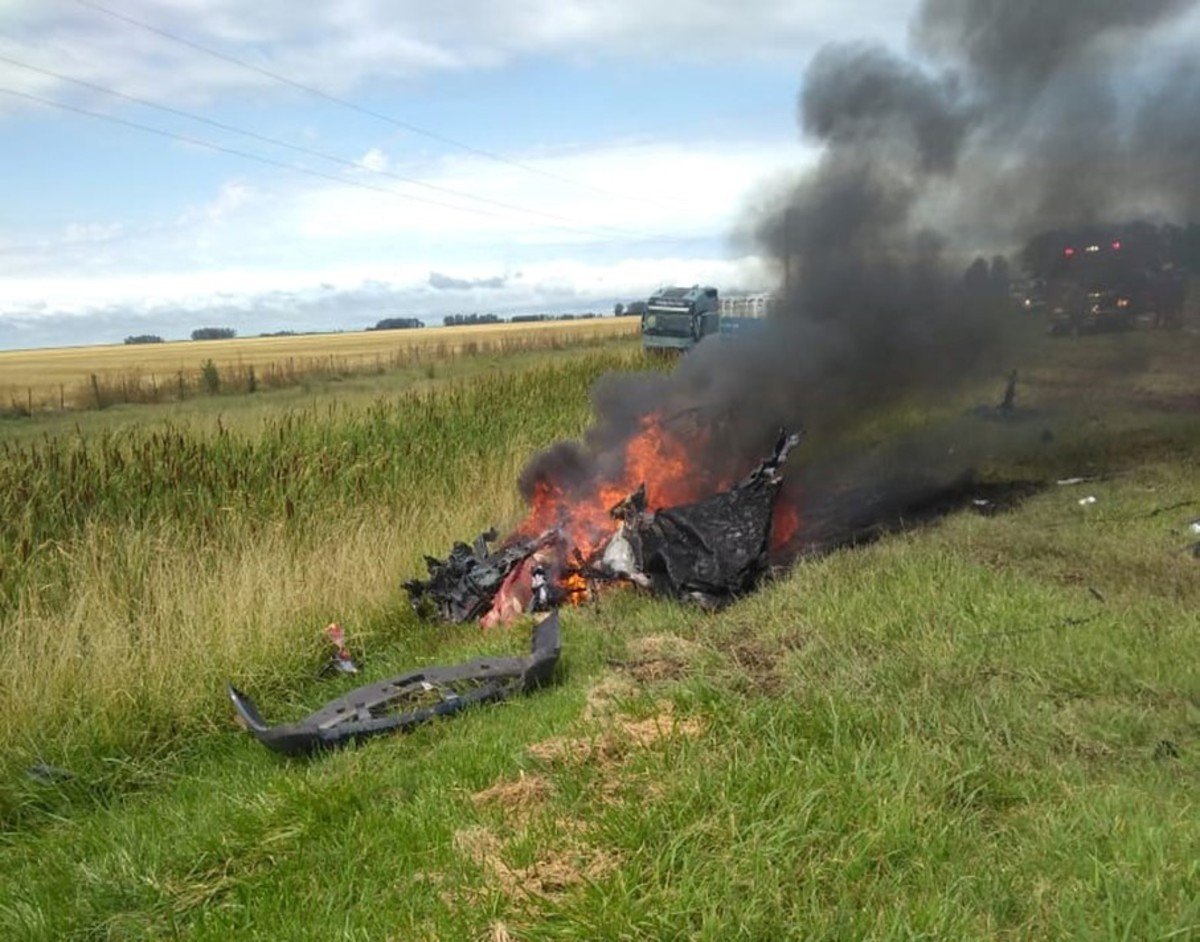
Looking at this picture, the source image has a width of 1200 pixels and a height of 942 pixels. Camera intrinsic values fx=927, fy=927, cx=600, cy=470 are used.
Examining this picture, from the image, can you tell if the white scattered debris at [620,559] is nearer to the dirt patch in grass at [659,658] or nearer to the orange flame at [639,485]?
the orange flame at [639,485]

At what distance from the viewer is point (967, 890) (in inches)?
113

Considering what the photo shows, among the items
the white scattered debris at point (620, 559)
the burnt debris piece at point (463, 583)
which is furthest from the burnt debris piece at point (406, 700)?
the burnt debris piece at point (463, 583)

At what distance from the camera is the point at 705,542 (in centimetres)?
699

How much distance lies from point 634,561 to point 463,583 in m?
1.51

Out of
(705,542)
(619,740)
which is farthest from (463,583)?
(619,740)

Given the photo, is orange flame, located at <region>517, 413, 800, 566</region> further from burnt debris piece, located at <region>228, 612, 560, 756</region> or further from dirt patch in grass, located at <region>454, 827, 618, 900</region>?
dirt patch in grass, located at <region>454, 827, 618, 900</region>

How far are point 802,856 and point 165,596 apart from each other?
5.52m

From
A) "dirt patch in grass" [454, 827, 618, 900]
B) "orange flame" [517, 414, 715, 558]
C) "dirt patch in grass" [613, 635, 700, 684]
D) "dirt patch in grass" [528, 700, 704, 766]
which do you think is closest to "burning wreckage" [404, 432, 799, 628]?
"orange flame" [517, 414, 715, 558]

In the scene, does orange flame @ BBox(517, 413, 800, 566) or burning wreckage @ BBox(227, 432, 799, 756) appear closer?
burning wreckage @ BBox(227, 432, 799, 756)

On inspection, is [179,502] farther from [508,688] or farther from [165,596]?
[508,688]

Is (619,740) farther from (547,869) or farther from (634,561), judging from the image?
(634,561)

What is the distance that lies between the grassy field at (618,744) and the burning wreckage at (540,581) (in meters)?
0.21

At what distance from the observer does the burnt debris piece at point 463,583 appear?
25.4ft

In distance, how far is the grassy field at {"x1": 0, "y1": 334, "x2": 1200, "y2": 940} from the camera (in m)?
2.99
